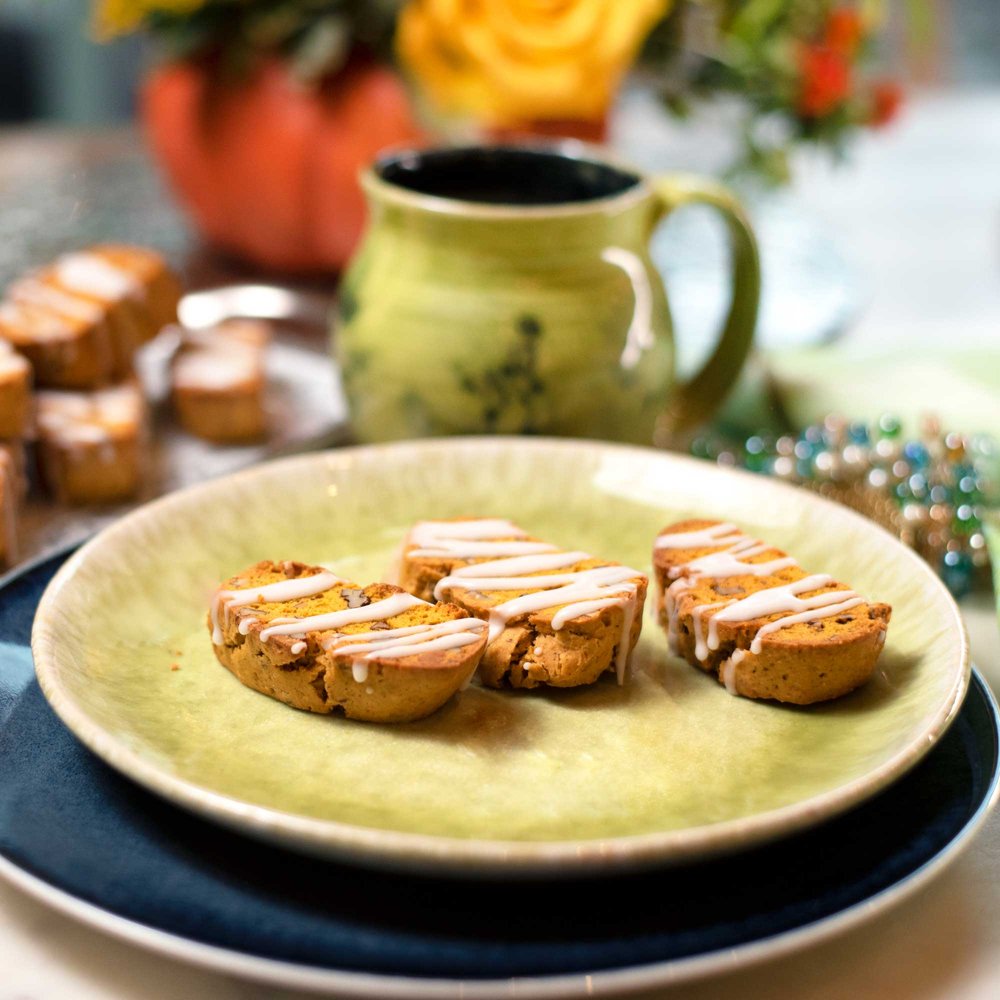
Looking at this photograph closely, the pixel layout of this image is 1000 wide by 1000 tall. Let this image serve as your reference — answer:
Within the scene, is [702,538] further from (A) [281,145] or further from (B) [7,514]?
(A) [281,145]

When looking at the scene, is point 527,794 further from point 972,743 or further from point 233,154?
point 233,154

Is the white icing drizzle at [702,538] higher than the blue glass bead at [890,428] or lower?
higher

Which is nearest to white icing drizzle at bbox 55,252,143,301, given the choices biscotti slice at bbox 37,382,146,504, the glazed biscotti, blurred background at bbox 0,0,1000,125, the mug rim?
the glazed biscotti

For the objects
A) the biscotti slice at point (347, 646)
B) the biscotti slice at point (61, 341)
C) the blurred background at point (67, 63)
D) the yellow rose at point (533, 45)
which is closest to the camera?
the biscotti slice at point (347, 646)

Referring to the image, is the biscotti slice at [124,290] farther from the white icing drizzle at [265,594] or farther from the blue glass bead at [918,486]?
the blue glass bead at [918,486]

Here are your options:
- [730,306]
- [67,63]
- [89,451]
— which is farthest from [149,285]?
[67,63]

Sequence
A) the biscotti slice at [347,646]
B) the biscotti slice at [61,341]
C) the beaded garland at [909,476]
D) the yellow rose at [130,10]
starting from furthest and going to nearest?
the yellow rose at [130,10] < the biscotti slice at [61,341] < the beaded garland at [909,476] < the biscotti slice at [347,646]

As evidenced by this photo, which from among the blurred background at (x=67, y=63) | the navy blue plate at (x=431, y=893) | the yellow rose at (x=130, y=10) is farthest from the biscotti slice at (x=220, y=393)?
the blurred background at (x=67, y=63)
